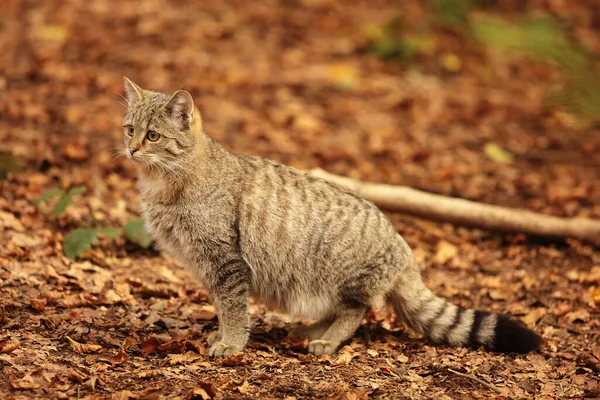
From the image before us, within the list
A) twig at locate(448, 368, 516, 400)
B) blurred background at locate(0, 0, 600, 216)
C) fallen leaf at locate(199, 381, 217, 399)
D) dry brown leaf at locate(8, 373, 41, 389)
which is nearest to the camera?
dry brown leaf at locate(8, 373, 41, 389)

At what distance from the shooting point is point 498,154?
10.5m

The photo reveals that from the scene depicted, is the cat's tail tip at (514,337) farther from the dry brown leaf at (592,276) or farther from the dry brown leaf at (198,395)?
Result: the dry brown leaf at (198,395)

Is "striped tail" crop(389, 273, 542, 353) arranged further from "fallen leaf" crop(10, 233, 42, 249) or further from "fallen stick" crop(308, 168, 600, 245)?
"fallen leaf" crop(10, 233, 42, 249)

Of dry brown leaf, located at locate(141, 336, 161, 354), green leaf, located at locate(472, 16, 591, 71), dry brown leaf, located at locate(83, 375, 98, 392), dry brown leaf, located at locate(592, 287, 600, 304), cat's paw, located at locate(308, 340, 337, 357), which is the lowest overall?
cat's paw, located at locate(308, 340, 337, 357)

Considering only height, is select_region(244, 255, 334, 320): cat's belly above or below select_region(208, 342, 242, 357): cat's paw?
above

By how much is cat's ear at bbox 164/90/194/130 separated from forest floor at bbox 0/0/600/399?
1.67m

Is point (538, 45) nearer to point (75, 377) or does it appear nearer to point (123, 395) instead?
point (123, 395)

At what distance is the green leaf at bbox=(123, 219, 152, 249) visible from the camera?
7.07m

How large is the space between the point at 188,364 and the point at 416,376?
1.68 meters

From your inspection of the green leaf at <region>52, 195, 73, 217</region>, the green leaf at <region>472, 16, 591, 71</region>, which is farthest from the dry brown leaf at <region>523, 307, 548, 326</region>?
the green leaf at <region>52, 195, 73, 217</region>

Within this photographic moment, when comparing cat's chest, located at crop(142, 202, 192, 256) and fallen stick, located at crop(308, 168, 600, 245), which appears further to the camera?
fallen stick, located at crop(308, 168, 600, 245)

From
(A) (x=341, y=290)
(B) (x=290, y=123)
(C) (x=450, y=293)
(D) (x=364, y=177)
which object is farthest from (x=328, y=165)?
(A) (x=341, y=290)

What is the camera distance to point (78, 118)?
31.6ft

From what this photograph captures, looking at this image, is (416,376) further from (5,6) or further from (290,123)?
(5,6)
